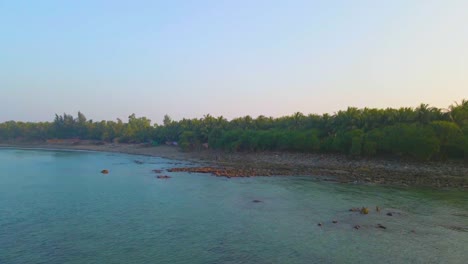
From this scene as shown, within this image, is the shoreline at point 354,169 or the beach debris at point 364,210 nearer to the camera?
the beach debris at point 364,210

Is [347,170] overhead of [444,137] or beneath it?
beneath

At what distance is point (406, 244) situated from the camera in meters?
19.2

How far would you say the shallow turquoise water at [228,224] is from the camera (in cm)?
1753

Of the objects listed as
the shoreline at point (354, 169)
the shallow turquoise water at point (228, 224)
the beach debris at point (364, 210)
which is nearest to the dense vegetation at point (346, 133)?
the shoreline at point (354, 169)

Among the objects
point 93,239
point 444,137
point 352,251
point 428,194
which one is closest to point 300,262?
point 352,251

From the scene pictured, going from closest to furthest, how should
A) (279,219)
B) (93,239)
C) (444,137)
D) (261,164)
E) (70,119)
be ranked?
(93,239)
(279,219)
(444,137)
(261,164)
(70,119)

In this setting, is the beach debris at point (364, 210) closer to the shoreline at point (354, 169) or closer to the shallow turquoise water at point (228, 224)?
the shallow turquoise water at point (228, 224)

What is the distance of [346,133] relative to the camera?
191ft

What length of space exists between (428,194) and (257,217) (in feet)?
58.2

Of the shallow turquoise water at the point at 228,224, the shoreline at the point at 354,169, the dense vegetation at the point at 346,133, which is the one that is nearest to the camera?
the shallow turquoise water at the point at 228,224

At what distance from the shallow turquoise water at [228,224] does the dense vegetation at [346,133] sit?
16.4m

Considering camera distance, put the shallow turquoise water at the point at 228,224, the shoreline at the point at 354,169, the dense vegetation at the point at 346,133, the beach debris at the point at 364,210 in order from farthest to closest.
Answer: the dense vegetation at the point at 346,133, the shoreline at the point at 354,169, the beach debris at the point at 364,210, the shallow turquoise water at the point at 228,224

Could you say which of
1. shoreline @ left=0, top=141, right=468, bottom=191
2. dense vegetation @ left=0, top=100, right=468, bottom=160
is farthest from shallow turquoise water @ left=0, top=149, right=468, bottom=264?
dense vegetation @ left=0, top=100, right=468, bottom=160

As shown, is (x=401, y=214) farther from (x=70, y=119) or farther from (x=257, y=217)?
(x=70, y=119)
